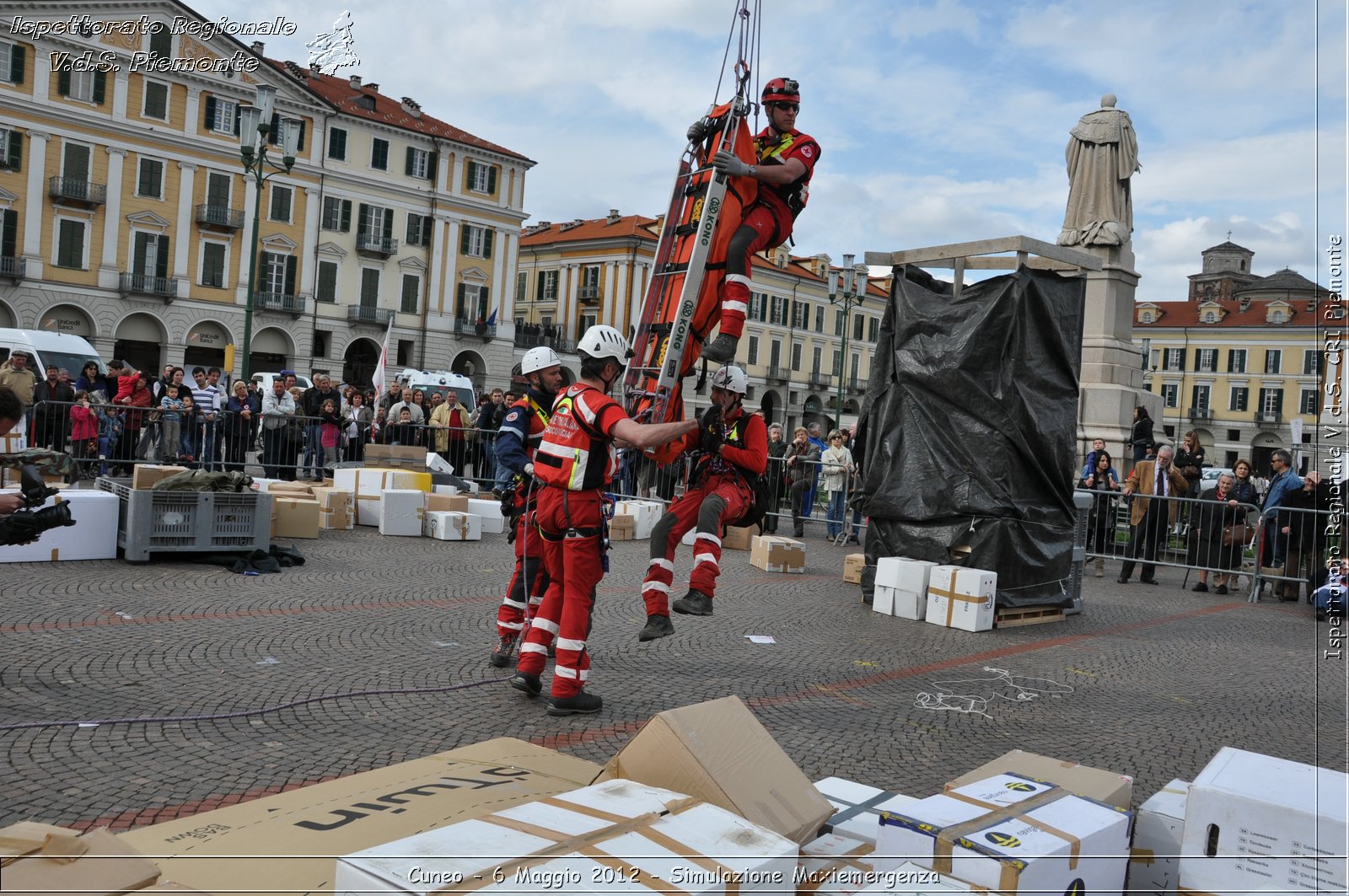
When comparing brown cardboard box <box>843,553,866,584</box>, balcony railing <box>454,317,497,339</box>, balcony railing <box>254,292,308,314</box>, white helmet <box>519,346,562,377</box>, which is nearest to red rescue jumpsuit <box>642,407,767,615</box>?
white helmet <box>519,346,562,377</box>

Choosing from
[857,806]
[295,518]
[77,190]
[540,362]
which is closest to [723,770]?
[857,806]

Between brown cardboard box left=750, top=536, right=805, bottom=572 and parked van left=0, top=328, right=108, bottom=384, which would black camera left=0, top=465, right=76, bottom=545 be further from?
parked van left=0, top=328, right=108, bottom=384

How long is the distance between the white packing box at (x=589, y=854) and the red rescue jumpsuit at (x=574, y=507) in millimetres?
3398

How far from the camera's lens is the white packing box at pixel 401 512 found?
1426 cm

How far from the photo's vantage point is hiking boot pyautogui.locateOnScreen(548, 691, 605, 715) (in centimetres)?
634

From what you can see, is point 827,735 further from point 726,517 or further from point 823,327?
point 823,327

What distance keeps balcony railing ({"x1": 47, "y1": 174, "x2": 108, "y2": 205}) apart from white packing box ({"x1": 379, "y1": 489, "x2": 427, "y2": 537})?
4118 centimetres

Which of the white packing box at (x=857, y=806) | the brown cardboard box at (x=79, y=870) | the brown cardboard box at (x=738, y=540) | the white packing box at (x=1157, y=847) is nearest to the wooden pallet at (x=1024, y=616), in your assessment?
the brown cardboard box at (x=738, y=540)

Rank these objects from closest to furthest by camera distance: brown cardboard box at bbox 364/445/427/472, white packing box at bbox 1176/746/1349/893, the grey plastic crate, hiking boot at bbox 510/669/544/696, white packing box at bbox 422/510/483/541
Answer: white packing box at bbox 1176/746/1349/893, hiking boot at bbox 510/669/544/696, the grey plastic crate, white packing box at bbox 422/510/483/541, brown cardboard box at bbox 364/445/427/472

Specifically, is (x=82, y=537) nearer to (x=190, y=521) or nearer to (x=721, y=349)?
(x=190, y=521)

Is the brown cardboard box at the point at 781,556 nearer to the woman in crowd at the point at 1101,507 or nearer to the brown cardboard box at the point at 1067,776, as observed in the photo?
the woman in crowd at the point at 1101,507

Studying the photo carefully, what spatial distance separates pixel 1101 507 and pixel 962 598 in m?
7.03

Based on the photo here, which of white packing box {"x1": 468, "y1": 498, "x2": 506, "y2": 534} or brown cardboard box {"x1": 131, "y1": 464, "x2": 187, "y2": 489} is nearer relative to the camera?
brown cardboard box {"x1": 131, "y1": 464, "x2": 187, "y2": 489}

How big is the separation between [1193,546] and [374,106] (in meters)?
53.4
